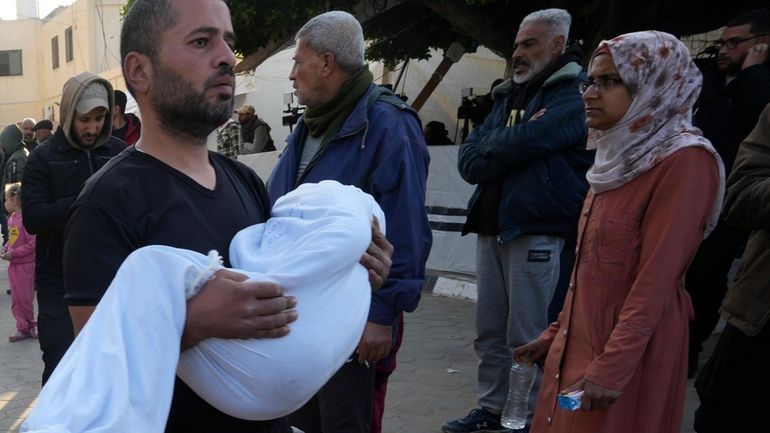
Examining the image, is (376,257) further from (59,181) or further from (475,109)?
(475,109)

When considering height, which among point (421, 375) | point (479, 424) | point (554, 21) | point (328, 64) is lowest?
point (421, 375)

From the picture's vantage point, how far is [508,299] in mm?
4211

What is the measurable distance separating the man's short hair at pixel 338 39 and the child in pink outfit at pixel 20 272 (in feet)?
16.8

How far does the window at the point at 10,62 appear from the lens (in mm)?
40906

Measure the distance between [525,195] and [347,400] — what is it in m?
1.54

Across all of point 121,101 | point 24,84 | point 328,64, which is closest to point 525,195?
point 328,64

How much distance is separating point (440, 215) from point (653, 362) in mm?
6541

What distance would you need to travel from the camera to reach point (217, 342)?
1524 millimetres

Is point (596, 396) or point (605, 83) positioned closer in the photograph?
point (596, 396)

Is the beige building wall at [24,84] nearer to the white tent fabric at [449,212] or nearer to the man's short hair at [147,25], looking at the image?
the white tent fabric at [449,212]

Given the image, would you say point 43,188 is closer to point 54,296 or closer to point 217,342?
point 54,296

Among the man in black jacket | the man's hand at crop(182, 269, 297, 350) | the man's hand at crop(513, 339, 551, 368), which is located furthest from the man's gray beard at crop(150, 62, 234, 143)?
the man in black jacket

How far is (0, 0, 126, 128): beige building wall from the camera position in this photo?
3331 cm

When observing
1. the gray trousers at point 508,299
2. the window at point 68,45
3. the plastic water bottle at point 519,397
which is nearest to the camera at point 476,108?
the gray trousers at point 508,299
